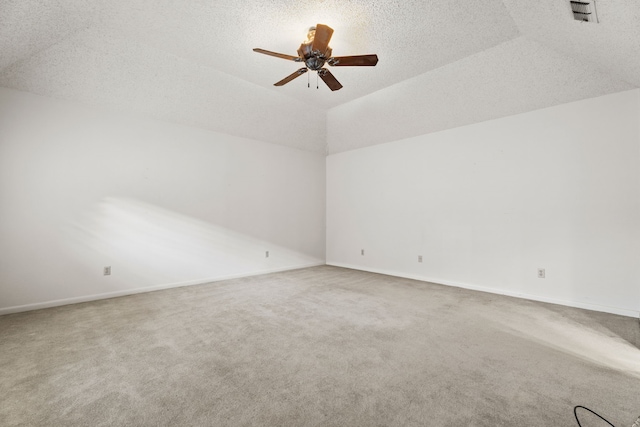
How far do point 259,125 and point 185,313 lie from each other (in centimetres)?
344

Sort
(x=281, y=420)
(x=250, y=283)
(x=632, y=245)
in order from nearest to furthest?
(x=281, y=420)
(x=632, y=245)
(x=250, y=283)

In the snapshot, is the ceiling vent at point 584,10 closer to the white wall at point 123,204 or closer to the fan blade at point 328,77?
the fan blade at point 328,77

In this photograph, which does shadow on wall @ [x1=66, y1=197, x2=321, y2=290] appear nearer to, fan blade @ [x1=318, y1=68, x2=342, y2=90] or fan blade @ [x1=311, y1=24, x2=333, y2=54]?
fan blade @ [x1=318, y1=68, x2=342, y2=90]

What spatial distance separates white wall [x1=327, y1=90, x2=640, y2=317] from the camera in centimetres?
327

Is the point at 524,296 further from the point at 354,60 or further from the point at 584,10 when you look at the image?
the point at 354,60

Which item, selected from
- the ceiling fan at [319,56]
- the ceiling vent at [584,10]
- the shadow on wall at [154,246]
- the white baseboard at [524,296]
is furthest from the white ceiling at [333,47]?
the white baseboard at [524,296]

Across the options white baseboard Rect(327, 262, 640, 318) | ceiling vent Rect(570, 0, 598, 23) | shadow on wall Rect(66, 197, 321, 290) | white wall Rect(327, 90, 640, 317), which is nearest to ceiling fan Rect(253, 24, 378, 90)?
ceiling vent Rect(570, 0, 598, 23)

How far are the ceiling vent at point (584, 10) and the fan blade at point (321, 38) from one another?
6.11ft

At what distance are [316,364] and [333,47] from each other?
11.0ft

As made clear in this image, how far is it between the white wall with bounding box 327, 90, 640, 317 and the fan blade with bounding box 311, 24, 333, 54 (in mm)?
3008

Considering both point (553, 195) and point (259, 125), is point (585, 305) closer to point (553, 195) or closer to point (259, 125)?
point (553, 195)

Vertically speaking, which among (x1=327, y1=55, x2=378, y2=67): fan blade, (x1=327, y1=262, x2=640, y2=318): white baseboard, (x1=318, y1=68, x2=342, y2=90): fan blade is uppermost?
(x1=318, y1=68, x2=342, y2=90): fan blade

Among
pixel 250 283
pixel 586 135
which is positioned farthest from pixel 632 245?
pixel 250 283

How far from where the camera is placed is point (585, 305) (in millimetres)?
3439
